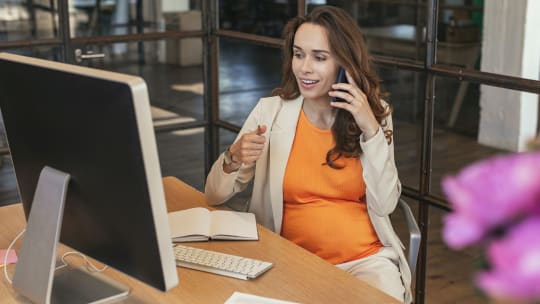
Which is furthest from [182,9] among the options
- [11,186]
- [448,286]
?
[448,286]

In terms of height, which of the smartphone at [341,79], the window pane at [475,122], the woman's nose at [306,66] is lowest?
the window pane at [475,122]

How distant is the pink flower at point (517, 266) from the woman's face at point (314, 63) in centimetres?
174

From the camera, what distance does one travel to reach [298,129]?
234 cm

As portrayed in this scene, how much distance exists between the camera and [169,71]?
3684mm

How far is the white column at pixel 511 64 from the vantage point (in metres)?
2.29

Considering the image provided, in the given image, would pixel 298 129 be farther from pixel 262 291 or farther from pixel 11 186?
pixel 11 186

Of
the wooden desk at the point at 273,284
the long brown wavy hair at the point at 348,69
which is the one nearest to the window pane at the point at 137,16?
the long brown wavy hair at the point at 348,69

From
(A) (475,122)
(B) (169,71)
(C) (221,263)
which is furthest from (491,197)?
(B) (169,71)

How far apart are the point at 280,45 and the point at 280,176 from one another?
3.38 ft

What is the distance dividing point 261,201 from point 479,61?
2.92ft

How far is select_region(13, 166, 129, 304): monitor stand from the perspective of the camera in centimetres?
149

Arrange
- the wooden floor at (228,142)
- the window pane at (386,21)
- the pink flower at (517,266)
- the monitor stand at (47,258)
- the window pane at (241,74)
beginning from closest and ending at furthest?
the pink flower at (517,266) → the monitor stand at (47,258) → the wooden floor at (228,142) → the window pane at (241,74) → the window pane at (386,21)

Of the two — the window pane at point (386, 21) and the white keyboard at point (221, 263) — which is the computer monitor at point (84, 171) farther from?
the window pane at point (386, 21)

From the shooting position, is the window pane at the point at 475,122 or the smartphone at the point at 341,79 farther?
the window pane at the point at 475,122
